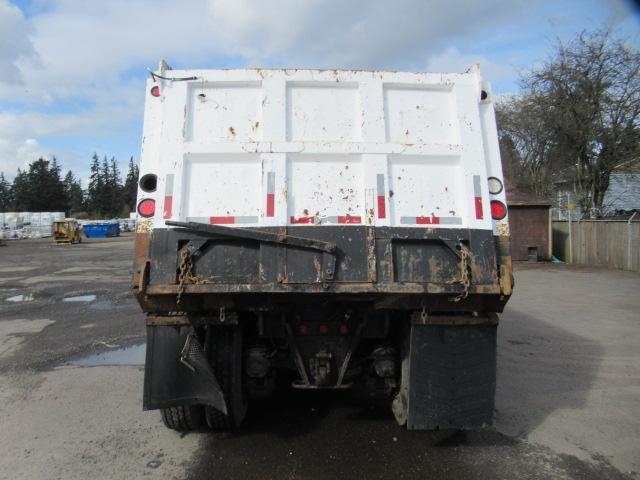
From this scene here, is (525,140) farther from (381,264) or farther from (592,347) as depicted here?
(381,264)

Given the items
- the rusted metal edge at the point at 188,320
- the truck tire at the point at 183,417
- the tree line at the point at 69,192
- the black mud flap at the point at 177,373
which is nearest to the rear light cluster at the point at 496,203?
the rusted metal edge at the point at 188,320

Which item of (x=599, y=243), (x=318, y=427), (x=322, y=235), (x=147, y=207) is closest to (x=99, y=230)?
(x=599, y=243)

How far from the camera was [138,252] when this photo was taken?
3.42m

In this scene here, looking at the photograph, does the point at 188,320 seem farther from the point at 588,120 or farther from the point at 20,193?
the point at 20,193

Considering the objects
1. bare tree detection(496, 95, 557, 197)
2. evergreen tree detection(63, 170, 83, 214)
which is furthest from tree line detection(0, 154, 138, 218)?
bare tree detection(496, 95, 557, 197)

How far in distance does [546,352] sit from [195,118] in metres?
5.83

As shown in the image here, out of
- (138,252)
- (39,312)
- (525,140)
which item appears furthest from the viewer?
(525,140)

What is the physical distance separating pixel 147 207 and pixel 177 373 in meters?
1.20

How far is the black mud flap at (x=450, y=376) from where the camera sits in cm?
361

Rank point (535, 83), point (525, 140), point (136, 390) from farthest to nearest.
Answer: point (525, 140)
point (535, 83)
point (136, 390)

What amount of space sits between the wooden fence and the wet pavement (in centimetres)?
1018

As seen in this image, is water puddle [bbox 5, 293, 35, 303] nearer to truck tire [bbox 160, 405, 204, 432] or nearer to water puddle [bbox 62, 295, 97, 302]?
water puddle [bbox 62, 295, 97, 302]

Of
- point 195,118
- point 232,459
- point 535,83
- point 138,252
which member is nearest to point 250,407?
point 232,459

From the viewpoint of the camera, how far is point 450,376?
144 inches
